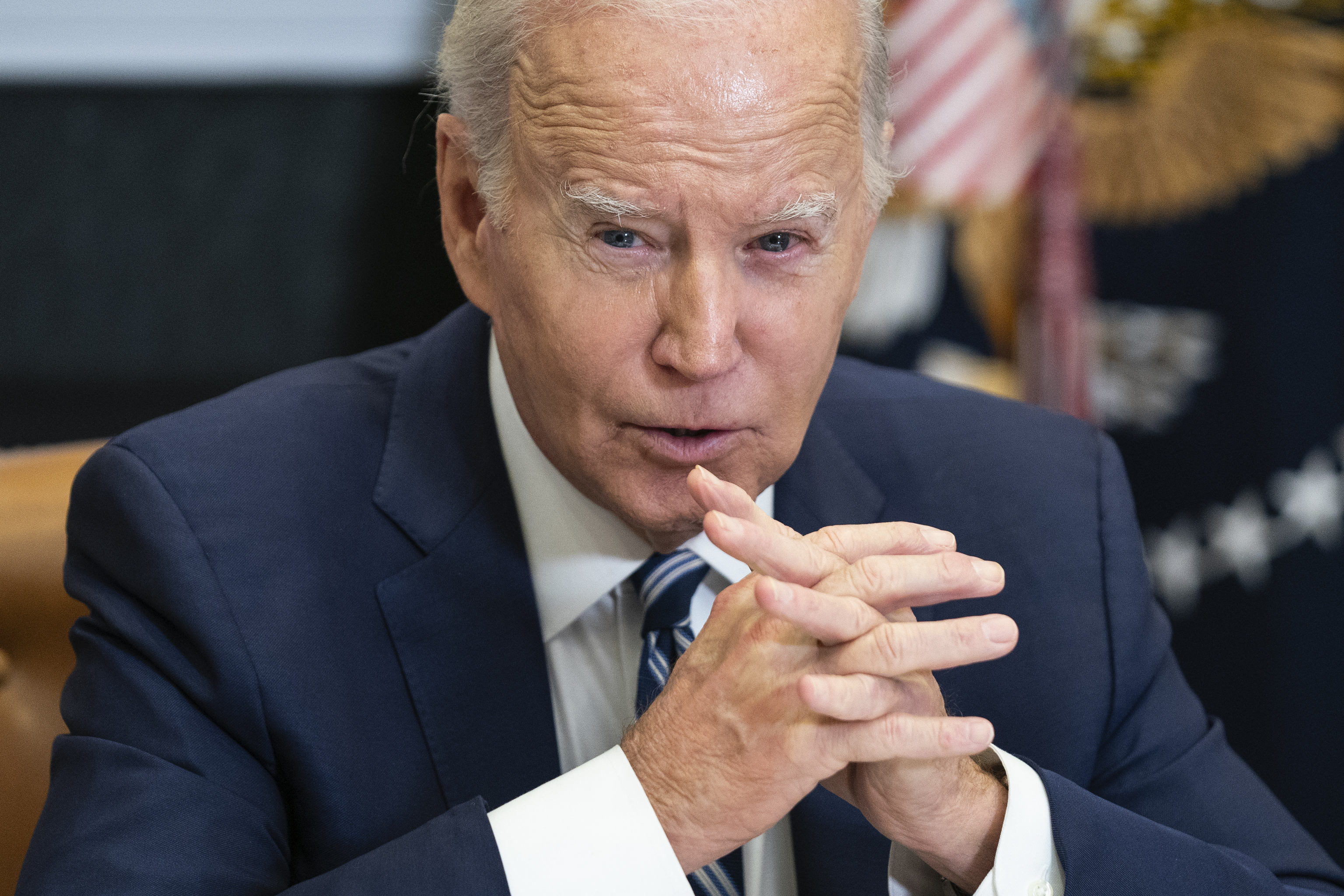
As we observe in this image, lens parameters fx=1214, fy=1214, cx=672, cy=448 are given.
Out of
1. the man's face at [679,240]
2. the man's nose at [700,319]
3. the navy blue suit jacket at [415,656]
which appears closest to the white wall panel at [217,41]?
the navy blue suit jacket at [415,656]

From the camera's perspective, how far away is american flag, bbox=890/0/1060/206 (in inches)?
94.0

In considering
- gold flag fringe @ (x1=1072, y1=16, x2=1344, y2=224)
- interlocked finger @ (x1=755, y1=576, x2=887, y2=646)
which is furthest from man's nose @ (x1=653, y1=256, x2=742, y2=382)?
gold flag fringe @ (x1=1072, y1=16, x2=1344, y2=224)

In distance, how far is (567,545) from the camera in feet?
4.65

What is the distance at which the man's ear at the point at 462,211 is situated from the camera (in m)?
1.37

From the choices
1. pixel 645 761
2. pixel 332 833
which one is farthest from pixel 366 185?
pixel 645 761

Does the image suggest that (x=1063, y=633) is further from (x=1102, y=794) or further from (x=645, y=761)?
(x=645, y=761)

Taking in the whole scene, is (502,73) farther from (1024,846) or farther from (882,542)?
(1024,846)

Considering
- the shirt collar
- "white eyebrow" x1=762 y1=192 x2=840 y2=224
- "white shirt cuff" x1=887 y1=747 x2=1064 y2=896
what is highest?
"white eyebrow" x1=762 y1=192 x2=840 y2=224

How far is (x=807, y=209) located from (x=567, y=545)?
491 mm

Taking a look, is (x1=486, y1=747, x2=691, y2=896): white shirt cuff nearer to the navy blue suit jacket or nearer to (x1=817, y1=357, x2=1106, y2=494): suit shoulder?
the navy blue suit jacket

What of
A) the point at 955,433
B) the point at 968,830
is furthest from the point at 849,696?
the point at 955,433

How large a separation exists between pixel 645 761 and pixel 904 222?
72.6 inches

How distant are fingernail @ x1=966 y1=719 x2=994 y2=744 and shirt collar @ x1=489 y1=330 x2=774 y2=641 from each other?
15.9 inches

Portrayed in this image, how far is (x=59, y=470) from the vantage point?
1.53 meters
